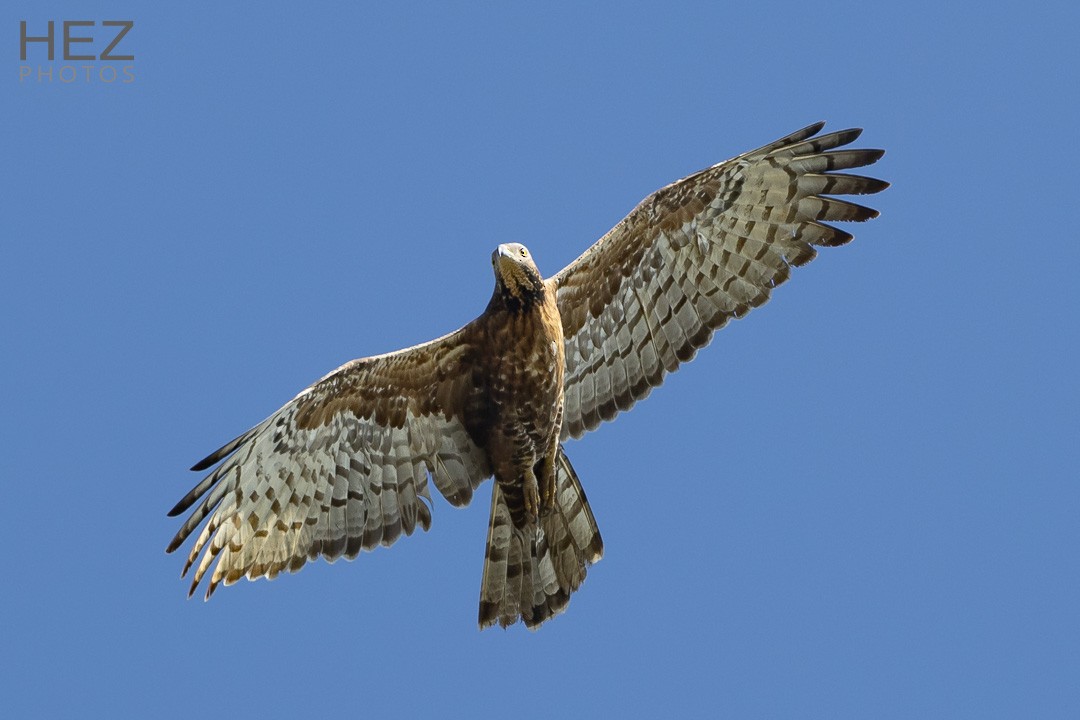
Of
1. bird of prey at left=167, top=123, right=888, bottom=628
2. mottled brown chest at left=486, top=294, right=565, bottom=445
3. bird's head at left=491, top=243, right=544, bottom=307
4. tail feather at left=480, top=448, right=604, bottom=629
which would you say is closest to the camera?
bird's head at left=491, top=243, right=544, bottom=307

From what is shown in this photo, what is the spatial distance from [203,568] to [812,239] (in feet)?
15.4

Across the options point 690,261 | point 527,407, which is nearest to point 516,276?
point 527,407

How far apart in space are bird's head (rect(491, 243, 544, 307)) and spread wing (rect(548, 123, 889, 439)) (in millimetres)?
695

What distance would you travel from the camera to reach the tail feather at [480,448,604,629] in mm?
11336

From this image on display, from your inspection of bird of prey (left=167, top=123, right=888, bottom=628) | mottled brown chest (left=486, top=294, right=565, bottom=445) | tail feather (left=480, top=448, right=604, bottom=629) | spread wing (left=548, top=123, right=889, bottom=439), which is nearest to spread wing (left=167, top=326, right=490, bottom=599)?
bird of prey (left=167, top=123, right=888, bottom=628)

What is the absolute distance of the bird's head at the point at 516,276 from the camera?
35.2ft

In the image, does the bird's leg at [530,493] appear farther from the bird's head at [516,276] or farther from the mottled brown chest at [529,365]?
the bird's head at [516,276]

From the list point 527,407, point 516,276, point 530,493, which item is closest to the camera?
point 516,276

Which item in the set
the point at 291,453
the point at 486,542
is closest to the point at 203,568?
the point at 291,453

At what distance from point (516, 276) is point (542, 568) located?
2060 millimetres

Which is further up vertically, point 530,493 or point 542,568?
point 530,493

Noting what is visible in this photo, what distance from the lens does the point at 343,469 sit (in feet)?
38.1

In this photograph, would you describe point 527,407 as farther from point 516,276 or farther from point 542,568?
point 542,568

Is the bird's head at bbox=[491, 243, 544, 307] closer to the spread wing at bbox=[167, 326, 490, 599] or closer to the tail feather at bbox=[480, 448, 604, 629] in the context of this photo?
the spread wing at bbox=[167, 326, 490, 599]
